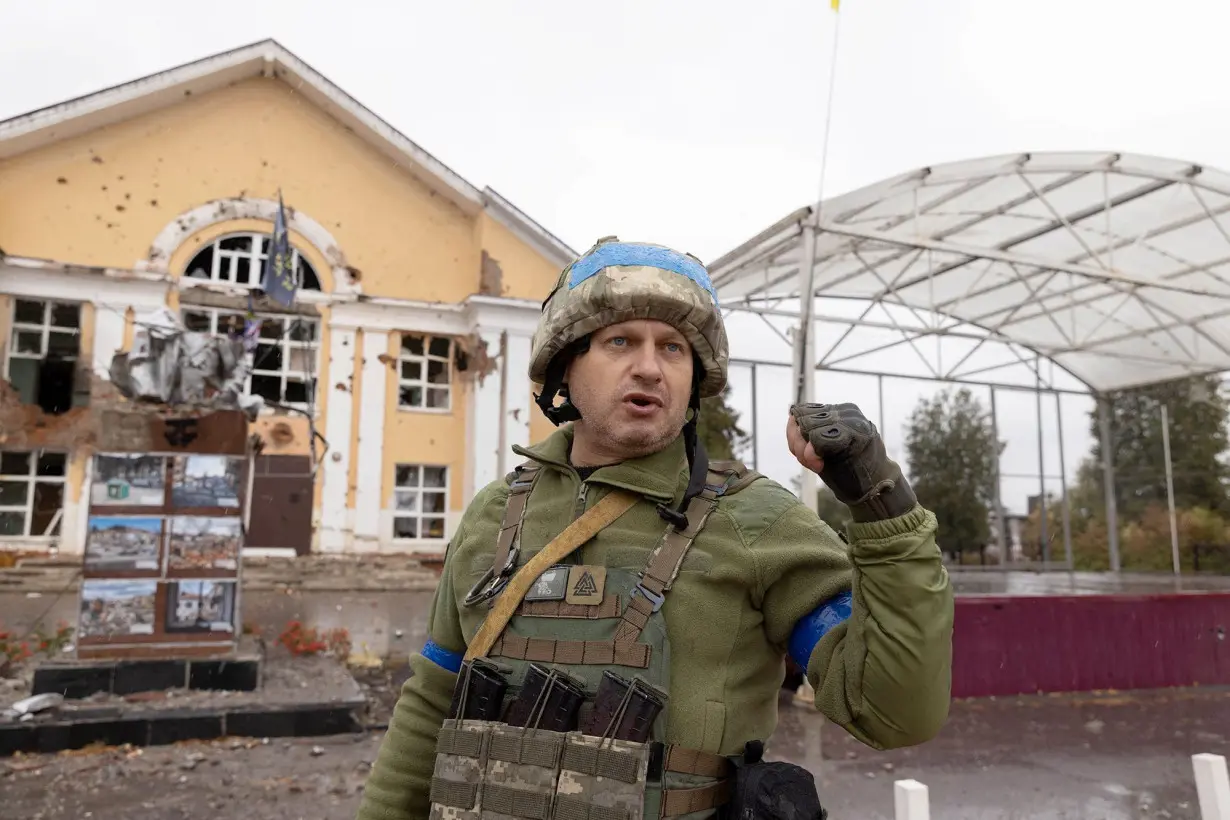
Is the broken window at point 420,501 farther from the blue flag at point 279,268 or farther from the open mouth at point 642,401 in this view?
the open mouth at point 642,401

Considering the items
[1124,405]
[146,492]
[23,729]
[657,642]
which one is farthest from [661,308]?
[1124,405]

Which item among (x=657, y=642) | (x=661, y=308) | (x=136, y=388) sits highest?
(x=136, y=388)

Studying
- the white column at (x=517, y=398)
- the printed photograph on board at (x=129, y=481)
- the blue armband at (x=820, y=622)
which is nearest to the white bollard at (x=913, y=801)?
the blue armband at (x=820, y=622)

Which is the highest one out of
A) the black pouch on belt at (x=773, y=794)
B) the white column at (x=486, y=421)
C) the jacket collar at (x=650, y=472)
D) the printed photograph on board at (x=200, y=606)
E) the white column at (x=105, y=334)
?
the white column at (x=105, y=334)

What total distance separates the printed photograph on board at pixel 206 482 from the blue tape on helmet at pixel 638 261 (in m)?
6.73

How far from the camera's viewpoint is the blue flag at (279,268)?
9516 mm

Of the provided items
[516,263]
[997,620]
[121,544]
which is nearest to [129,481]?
[121,544]

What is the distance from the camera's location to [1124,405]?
2236cm

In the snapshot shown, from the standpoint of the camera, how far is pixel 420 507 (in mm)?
10656

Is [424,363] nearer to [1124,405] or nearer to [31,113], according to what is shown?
[31,113]

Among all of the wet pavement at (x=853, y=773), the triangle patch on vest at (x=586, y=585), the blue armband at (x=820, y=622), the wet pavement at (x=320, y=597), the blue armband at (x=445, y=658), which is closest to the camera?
the blue armband at (x=820, y=622)

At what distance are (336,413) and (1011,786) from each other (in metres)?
8.20

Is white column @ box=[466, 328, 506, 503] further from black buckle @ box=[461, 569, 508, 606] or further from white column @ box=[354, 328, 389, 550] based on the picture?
black buckle @ box=[461, 569, 508, 606]

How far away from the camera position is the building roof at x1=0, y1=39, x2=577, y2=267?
9539 millimetres
